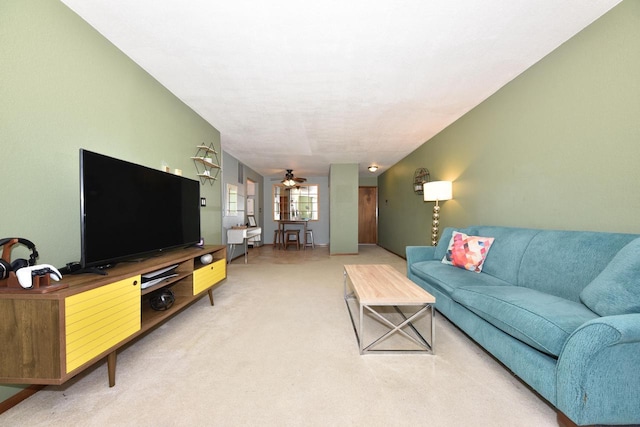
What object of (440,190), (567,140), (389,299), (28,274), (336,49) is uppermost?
(336,49)

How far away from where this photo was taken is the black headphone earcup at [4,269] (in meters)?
1.12

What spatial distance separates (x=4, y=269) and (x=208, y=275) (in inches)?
57.9

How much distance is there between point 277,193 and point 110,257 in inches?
276

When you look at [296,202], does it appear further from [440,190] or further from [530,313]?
[530,313]

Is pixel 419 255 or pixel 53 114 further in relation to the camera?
pixel 419 255

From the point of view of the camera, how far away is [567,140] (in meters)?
1.97

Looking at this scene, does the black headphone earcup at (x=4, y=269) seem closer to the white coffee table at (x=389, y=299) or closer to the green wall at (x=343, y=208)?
the white coffee table at (x=389, y=299)

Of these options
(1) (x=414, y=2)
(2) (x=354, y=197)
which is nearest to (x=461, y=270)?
(1) (x=414, y=2)

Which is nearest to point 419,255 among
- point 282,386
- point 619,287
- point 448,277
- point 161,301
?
point 448,277

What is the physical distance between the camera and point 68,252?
Result: 1.65 meters

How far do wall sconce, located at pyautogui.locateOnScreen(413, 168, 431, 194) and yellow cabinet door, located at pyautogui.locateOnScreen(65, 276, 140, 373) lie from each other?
15.0 feet

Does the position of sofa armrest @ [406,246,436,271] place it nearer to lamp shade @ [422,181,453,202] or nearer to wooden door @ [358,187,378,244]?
lamp shade @ [422,181,453,202]

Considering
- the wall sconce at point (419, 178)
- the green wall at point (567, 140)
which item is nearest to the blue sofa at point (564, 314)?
the green wall at point (567, 140)

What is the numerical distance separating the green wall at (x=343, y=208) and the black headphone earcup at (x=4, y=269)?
212 inches
